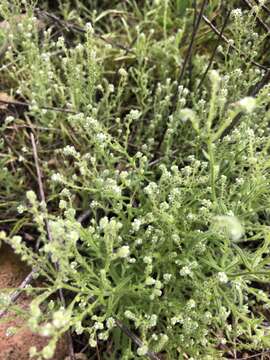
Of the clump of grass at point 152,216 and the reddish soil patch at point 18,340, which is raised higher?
the clump of grass at point 152,216

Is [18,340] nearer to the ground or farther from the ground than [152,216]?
nearer to the ground

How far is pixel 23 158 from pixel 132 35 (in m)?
1.06

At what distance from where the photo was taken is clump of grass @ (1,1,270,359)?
1.47m

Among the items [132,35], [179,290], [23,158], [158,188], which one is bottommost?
[179,290]

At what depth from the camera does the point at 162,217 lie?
1643 millimetres

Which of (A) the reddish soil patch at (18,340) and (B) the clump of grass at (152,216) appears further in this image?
(A) the reddish soil patch at (18,340)

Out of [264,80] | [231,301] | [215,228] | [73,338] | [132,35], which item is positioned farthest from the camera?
[132,35]

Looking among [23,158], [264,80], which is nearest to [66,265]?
[23,158]

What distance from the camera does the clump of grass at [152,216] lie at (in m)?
1.47

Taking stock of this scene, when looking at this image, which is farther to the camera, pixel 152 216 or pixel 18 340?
pixel 18 340

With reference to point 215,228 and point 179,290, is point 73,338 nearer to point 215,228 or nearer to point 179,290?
point 179,290

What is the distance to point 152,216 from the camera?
5.52 ft

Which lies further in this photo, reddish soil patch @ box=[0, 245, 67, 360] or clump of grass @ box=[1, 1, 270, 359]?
reddish soil patch @ box=[0, 245, 67, 360]

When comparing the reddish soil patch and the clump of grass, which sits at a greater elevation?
the clump of grass
